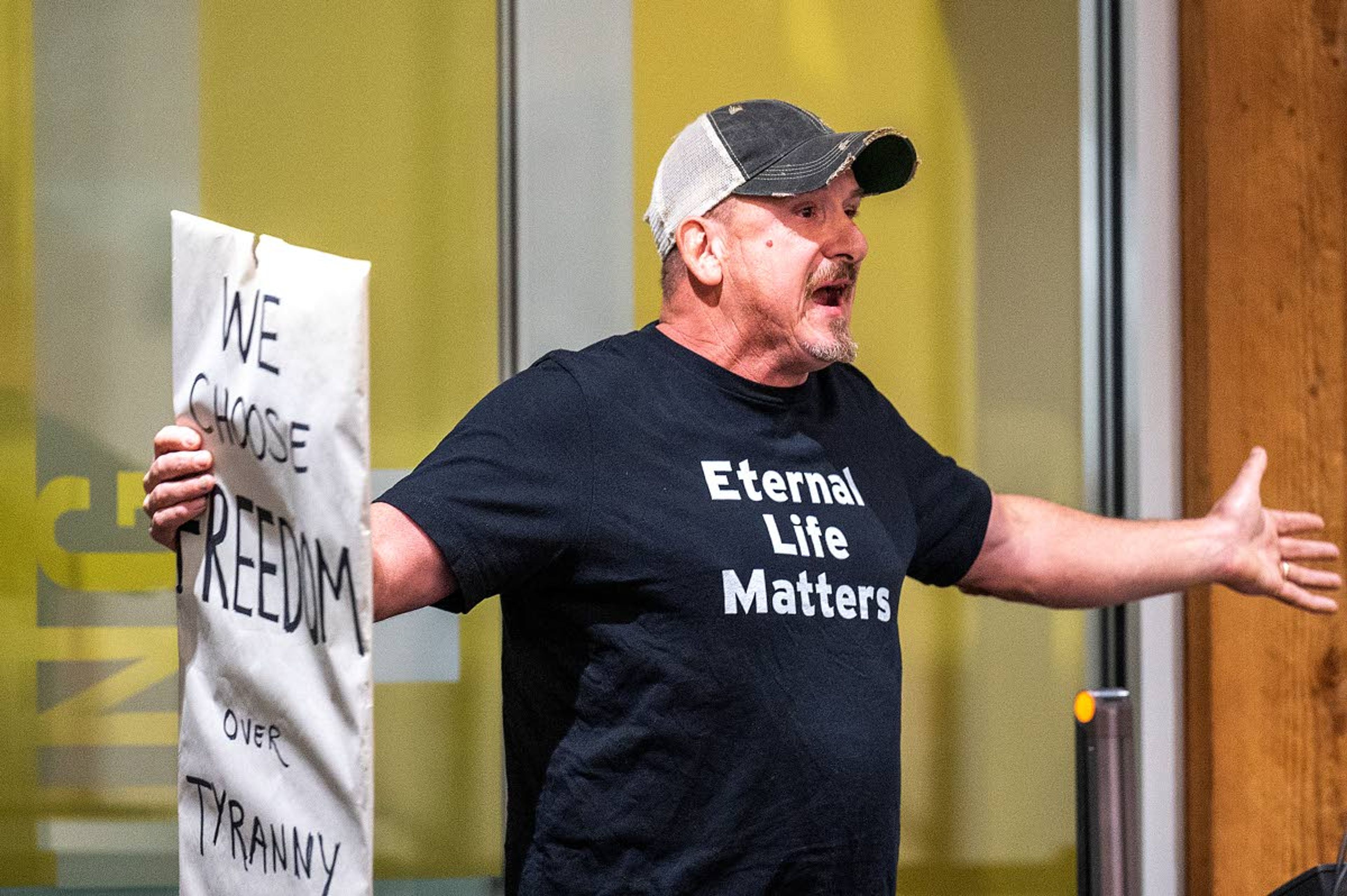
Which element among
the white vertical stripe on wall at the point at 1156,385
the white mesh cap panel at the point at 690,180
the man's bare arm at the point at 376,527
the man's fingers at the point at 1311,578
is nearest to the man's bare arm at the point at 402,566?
the man's bare arm at the point at 376,527

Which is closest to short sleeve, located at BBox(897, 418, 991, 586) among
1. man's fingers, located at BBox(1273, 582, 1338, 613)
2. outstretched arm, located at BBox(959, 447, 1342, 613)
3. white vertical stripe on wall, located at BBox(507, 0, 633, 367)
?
outstretched arm, located at BBox(959, 447, 1342, 613)

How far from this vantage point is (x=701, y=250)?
212cm

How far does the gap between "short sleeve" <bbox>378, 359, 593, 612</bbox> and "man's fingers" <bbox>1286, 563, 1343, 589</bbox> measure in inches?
48.1

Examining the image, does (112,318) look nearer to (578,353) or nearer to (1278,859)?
(578,353)

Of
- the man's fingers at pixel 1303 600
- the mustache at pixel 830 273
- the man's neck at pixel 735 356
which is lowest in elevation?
the man's fingers at pixel 1303 600

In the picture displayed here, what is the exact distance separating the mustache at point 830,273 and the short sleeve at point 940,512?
11.0 inches

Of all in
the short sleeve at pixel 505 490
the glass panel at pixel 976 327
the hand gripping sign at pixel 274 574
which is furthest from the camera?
the glass panel at pixel 976 327

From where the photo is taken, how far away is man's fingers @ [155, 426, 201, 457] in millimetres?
1630

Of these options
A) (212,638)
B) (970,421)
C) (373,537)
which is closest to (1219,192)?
(970,421)

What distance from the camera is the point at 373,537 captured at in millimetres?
1699

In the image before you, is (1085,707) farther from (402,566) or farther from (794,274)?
(402,566)

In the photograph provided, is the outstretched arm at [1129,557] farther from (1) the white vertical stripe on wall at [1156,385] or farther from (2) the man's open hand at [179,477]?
(2) the man's open hand at [179,477]

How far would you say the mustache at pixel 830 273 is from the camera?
2.06 meters

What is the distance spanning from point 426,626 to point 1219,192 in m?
1.83
